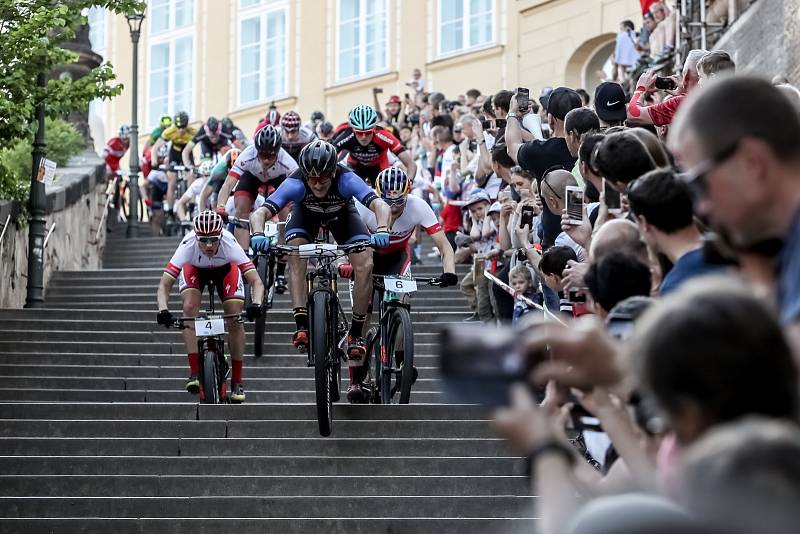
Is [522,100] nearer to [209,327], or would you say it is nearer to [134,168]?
[209,327]

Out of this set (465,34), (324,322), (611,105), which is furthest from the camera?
(465,34)

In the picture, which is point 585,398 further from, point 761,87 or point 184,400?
point 184,400

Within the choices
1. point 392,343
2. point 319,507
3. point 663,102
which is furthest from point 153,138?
point 663,102

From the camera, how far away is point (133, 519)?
1090cm

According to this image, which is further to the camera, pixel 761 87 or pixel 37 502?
pixel 37 502

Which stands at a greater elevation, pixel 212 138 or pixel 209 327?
pixel 212 138

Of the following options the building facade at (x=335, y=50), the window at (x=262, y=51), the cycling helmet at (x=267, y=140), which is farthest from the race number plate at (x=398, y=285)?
the window at (x=262, y=51)

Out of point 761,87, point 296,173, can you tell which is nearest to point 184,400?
point 296,173

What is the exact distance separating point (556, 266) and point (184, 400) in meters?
5.81

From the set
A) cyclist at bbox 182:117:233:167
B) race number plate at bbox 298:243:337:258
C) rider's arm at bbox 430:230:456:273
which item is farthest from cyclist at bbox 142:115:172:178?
race number plate at bbox 298:243:337:258

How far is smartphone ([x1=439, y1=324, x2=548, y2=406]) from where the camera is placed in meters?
3.09

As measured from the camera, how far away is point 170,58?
49.5m

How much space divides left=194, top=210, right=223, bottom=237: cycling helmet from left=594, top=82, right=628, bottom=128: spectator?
4014mm

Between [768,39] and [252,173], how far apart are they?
5628mm
